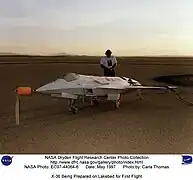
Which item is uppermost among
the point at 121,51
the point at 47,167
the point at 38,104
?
the point at 121,51

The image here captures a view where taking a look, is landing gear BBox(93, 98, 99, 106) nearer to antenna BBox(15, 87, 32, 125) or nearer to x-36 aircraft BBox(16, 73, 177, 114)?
x-36 aircraft BBox(16, 73, 177, 114)

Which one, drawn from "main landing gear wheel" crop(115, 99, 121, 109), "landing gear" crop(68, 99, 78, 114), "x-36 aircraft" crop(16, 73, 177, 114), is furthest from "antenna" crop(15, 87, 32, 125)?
"main landing gear wheel" crop(115, 99, 121, 109)

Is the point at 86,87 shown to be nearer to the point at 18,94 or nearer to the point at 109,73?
the point at 109,73

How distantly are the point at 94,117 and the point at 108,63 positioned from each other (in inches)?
5.9

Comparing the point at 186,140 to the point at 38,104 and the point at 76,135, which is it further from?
the point at 38,104

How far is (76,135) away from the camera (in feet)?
3.95

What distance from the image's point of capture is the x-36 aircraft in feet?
3.94

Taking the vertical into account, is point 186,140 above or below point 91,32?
below

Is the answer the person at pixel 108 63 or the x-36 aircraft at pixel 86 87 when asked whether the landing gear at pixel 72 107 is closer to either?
the x-36 aircraft at pixel 86 87

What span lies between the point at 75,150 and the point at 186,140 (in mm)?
294

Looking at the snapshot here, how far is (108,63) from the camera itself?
120 centimetres

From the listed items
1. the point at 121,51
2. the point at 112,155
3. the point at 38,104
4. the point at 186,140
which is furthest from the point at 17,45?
the point at 186,140

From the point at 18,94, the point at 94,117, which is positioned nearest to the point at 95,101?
the point at 94,117

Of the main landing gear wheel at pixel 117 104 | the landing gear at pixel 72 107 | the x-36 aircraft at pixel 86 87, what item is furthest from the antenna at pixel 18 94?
the main landing gear wheel at pixel 117 104
